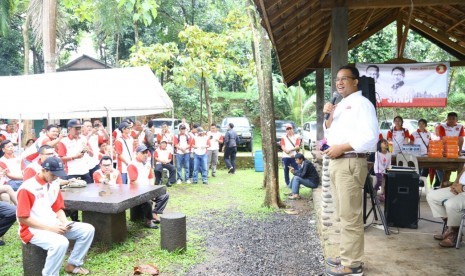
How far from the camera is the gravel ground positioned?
513cm

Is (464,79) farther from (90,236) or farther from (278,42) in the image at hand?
(90,236)

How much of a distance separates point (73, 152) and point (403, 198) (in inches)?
232

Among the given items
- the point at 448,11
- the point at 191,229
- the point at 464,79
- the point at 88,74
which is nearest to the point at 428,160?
the point at 448,11

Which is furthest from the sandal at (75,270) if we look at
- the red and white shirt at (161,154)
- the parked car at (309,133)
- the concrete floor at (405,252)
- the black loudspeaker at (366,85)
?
the parked car at (309,133)

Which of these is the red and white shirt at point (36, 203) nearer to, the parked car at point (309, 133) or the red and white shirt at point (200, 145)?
the red and white shirt at point (200, 145)

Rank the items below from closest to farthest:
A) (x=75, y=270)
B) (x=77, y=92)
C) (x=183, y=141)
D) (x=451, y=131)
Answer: (x=75, y=270), (x=77, y=92), (x=451, y=131), (x=183, y=141)

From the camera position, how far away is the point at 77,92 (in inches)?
303

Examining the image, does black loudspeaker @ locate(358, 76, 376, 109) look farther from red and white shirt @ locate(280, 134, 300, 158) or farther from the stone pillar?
red and white shirt @ locate(280, 134, 300, 158)

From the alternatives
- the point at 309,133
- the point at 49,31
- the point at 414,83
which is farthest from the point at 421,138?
the point at 309,133

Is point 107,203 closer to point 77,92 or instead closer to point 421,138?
point 77,92

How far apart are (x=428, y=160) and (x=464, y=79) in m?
17.8

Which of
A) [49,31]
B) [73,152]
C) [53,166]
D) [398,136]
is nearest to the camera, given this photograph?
[53,166]

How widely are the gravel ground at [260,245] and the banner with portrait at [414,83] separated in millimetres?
2726

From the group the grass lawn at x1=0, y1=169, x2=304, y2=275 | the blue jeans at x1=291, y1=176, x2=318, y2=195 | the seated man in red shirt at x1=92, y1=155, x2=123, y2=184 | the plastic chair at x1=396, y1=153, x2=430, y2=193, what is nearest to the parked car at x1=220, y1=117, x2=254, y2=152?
the grass lawn at x1=0, y1=169, x2=304, y2=275
